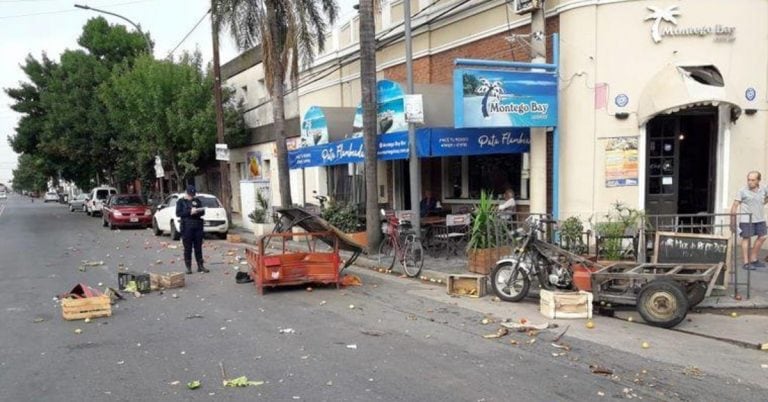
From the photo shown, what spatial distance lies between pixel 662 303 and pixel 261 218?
1397 centimetres

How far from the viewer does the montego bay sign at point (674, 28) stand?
11.0 meters

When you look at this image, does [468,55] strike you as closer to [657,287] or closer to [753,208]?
[753,208]

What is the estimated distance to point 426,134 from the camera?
1208 cm

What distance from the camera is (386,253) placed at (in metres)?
12.3

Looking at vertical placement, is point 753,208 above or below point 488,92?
below

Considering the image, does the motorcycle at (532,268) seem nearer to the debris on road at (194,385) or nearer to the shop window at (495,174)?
the debris on road at (194,385)

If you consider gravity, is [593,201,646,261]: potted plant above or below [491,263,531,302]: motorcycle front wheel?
above

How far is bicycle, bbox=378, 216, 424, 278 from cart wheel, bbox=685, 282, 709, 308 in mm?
4656

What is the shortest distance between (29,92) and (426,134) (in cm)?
3425

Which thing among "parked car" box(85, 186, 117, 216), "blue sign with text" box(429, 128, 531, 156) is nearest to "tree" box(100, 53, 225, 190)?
"parked car" box(85, 186, 117, 216)

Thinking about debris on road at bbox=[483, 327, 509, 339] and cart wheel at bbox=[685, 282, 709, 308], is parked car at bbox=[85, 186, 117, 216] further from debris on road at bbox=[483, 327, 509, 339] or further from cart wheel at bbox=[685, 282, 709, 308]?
cart wheel at bbox=[685, 282, 709, 308]

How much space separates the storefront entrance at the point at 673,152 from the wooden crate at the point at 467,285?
4.51 metres

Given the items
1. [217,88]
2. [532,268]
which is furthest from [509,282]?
[217,88]

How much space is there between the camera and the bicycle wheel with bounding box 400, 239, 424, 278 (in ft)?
36.3
